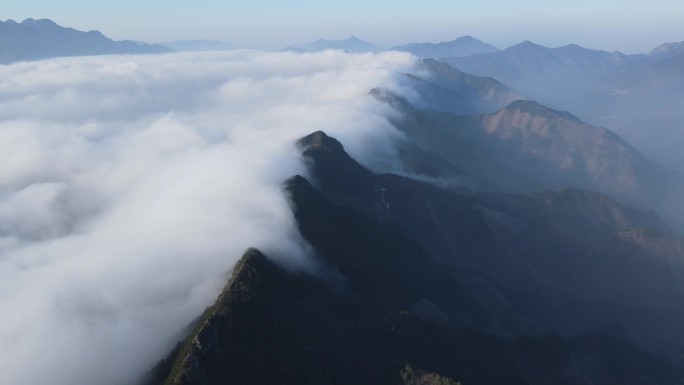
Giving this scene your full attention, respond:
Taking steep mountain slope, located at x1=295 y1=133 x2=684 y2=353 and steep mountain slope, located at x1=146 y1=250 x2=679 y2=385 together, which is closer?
steep mountain slope, located at x1=146 y1=250 x2=679 y2=385

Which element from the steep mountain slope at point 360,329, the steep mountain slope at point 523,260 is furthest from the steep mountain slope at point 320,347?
the steep mountain slope at point 523,260

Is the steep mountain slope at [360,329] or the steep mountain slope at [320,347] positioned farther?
the steep mountain slope at [360,329]

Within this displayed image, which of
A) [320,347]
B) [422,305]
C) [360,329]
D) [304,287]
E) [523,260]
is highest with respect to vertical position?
[304,287]

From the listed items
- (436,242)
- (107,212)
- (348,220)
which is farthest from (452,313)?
(107,212)

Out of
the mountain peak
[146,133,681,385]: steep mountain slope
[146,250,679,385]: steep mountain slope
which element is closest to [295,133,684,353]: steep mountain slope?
the mountain peak

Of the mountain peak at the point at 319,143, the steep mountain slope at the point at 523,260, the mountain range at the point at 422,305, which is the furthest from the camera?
the mountain peak at the point at 319,143

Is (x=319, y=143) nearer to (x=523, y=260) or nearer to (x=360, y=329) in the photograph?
(x=523, y=260)

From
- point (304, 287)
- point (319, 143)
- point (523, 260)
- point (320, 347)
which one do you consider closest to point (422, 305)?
point (304, 287)

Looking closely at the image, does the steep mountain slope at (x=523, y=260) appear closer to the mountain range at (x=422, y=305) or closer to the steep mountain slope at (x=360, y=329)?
the mountain range at (x=422, y=305)

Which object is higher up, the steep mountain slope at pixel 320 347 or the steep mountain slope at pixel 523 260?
the steep mountain slope at pixel 320 347

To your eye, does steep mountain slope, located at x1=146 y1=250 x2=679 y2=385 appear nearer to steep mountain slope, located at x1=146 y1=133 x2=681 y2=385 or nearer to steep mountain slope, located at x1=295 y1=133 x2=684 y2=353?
steep mountain slope, located at x1=146 y1=133 x2=681 y2=385

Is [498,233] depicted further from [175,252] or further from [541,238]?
[175,252]
